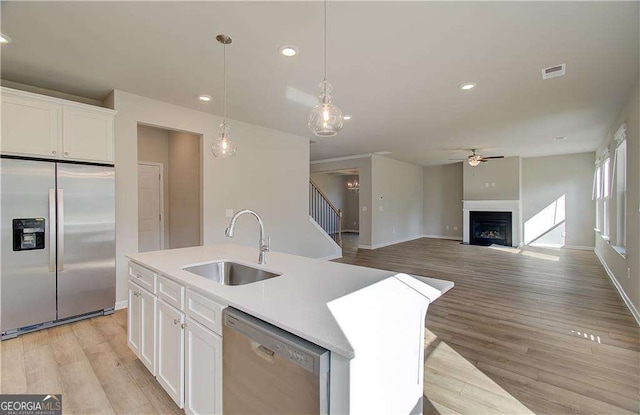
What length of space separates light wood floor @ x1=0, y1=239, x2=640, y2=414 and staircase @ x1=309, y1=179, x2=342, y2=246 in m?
4.41

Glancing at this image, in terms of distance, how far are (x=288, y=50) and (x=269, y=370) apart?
99.8 inches

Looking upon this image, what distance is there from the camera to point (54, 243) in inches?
120

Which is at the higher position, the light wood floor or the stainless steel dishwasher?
the stainless steel dishwasher

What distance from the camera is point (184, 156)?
17.1 ft

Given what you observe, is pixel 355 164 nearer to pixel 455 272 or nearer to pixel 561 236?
pixel 455 272

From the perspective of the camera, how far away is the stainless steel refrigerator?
283 centimetres

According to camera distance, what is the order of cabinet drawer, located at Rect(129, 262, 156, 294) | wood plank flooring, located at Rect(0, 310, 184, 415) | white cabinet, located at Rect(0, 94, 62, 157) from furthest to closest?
white cabinet, located at Rect(0, 94, 62, 157) → cabinet drawer, located at Rect(129, 262, 156, 294) → wood plank flooring, located at Rect(0, 310, 184, 415)

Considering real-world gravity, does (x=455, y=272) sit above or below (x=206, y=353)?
below

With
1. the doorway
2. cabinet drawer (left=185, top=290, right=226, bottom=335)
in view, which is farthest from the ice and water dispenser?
cabinet drawer (left=185, top=290, right=226, bottom=335)

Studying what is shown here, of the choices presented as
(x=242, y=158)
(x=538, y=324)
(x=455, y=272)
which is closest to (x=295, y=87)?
(x=242, y=158)

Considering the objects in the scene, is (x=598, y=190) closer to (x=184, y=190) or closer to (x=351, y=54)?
(x=351, y=54)

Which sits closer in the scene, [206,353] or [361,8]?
[206,353]

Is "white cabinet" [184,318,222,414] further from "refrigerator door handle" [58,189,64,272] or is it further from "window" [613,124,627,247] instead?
"window" [613,124,627,247]

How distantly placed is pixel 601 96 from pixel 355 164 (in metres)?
5.32
